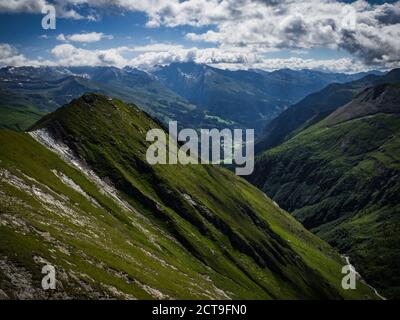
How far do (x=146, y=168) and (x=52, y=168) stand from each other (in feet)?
174

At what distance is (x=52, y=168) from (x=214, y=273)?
68.4 metres

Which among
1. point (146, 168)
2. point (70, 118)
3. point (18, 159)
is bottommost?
point (18, 159)

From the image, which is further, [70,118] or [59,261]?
[70,118]

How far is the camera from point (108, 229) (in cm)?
12269

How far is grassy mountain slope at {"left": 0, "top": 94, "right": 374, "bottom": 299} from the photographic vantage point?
7138 cm

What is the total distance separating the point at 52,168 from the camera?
5709 inches

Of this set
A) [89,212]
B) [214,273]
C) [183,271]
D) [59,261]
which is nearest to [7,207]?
[59,261]

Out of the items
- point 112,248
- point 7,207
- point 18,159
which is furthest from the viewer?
point 18,159

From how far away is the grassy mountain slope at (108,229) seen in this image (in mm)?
71375
